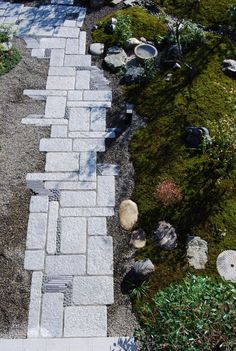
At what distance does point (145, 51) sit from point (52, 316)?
22.7 ft

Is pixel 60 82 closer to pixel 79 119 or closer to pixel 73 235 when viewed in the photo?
pixel 79 119

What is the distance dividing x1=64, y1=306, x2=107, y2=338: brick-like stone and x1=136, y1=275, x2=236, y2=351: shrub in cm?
171

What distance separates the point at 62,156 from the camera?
9.46 meters

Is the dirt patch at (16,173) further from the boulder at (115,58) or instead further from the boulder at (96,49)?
the boulder at (115,58)

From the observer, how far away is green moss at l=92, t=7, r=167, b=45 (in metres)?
12.0

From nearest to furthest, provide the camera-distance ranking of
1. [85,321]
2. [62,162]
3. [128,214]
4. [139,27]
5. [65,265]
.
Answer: [85,321], [65,265], [128,214], [62,162], [139,27]

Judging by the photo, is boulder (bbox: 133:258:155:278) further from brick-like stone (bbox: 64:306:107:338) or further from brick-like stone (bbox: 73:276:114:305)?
brick-like stone (bbox: 64:306:107:338)

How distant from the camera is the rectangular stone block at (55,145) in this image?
376 inches

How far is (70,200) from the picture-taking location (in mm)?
8812

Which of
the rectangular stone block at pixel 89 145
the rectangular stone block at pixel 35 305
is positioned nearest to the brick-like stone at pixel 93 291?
the rectangular stone block at pixel 35 305

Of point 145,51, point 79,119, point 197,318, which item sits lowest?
point 79,119

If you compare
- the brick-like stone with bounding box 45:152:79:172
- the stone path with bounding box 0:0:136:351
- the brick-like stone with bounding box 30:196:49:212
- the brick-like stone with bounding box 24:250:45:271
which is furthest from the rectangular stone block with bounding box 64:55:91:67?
the brick-like stone with bounding box 24:250:45:271

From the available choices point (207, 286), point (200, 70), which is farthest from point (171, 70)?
point (207, 286)

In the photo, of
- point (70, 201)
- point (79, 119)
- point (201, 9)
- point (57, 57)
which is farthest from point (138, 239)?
point (201, 9)
